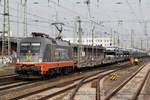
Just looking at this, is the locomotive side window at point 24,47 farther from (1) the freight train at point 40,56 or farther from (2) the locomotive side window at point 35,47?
(2) the locomotive side window at point 35,47

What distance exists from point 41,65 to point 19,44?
2565mm

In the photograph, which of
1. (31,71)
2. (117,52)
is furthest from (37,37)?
(117,52)

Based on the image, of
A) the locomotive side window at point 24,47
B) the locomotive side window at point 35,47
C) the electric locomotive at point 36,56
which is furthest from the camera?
the locomotive side window at point 24,47

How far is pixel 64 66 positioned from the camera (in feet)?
67.6

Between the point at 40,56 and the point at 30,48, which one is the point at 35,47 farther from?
the point at 40,56

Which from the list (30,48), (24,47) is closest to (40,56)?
(30,48)

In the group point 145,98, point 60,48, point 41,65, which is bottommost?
point 145,98

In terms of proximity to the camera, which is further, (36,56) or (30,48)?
(30,48)

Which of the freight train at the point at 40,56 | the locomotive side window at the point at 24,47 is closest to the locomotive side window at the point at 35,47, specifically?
the freight train at the point at 40,56

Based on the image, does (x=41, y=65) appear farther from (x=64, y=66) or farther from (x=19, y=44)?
(x=64, y=66)

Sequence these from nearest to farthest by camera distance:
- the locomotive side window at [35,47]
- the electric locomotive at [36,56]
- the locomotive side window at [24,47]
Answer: the electric locomotive at [36,56] → the locomotive side window at [35,47] → the locomotive side window at [24,47]

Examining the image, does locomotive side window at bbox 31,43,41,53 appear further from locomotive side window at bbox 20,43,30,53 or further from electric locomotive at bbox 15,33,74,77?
locomotive side window at bbox 20,43,30,53

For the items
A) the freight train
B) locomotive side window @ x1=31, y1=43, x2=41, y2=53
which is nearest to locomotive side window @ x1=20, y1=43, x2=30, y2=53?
the freight train

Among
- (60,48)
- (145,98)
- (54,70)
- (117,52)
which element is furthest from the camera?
(117,52)
